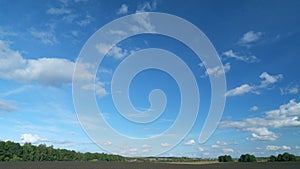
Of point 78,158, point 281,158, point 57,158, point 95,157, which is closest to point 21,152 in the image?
point 57,158

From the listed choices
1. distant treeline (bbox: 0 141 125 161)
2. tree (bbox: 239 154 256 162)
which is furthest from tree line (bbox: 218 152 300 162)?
distant treeline (bbox: 0 141 125 161)

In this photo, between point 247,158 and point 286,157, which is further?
point 247,158

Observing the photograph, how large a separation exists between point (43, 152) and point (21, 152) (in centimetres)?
1889

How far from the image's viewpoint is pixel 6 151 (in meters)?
118

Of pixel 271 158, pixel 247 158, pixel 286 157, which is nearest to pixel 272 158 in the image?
pixel 271 158

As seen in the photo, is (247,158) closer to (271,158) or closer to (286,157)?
(271,158)

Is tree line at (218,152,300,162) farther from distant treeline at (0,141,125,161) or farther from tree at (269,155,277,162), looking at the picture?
distant treeline at (0,141,125,161)

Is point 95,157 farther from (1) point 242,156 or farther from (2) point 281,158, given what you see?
(2) point 281,158

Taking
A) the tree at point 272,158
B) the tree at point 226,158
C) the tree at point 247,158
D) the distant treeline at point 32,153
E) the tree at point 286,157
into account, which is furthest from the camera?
the tree at point 226,158

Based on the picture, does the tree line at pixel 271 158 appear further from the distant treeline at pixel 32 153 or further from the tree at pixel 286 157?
the distant treeline at pixel 32 153

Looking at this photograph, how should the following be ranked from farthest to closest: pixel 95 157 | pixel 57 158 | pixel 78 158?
pixel 95 157 < pixel 78 158 < pixel 57 158

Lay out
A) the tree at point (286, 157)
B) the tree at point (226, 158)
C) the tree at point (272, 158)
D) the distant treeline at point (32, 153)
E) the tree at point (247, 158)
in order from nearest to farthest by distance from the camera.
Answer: the distant treeline at point (32, 153) → the tree at point (286, 157) → the tree at point (272, 158) → the tree at point (247, 158) → the tree at point (226, 158)

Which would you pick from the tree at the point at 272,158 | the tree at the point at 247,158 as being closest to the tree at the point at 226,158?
the tree at the point at 247,158

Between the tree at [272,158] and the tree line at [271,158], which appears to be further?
the tree at [272,158]
